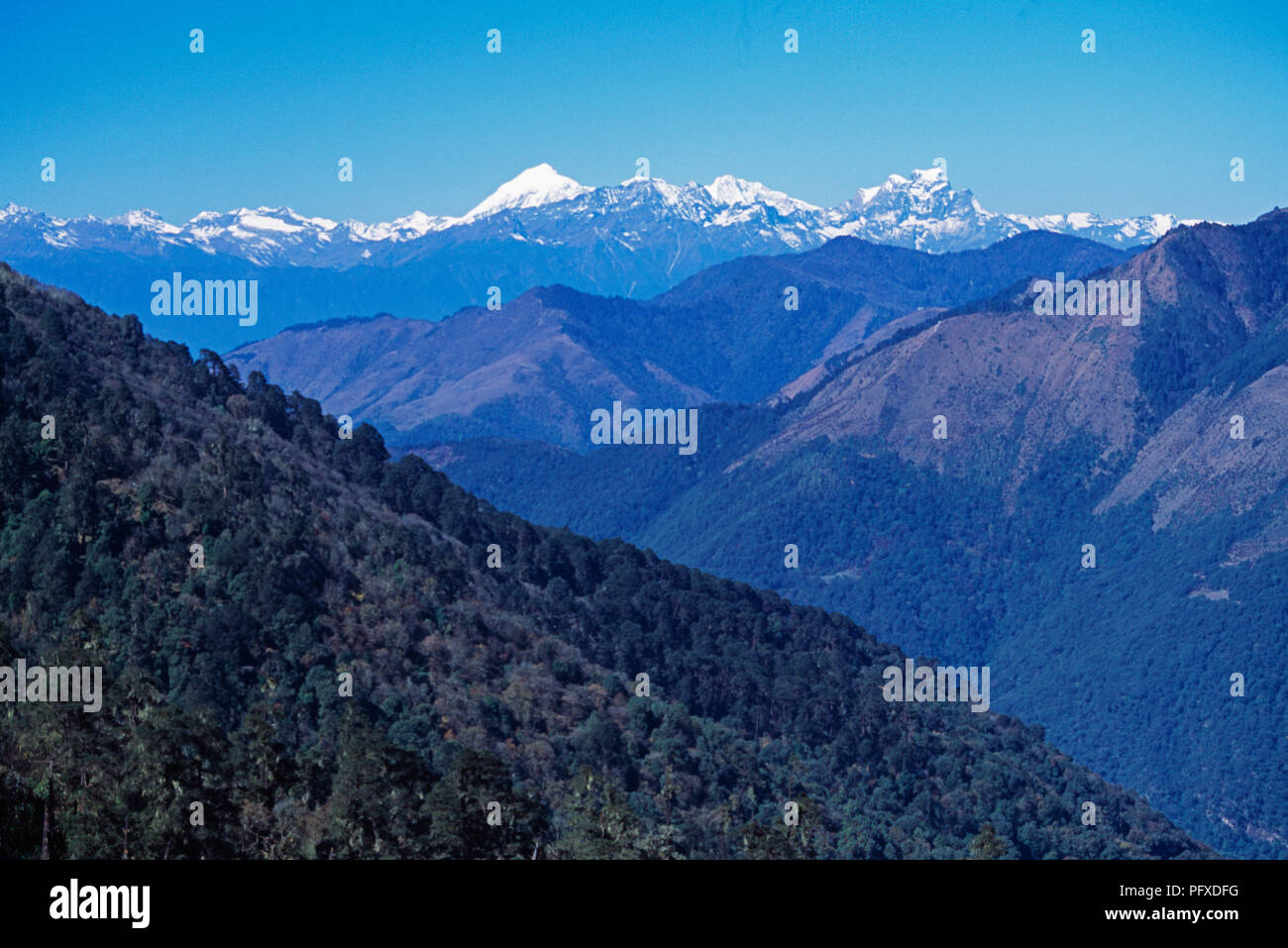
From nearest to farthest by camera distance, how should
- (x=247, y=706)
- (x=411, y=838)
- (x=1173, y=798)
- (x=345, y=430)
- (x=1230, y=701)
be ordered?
(x=411, y=838)
(x=247, y=706)
(x=345, y=430)
(x=1173, y=798)
(x=1230, y=701)

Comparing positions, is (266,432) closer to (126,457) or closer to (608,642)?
(126,457)

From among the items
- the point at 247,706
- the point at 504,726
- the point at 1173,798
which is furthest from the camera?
the point at 1173,798

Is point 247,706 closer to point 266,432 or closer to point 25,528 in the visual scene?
point 25,528

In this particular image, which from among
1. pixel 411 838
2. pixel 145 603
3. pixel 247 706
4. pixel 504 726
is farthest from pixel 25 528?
pixel 411 838

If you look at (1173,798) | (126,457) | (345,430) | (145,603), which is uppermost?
(345,430)

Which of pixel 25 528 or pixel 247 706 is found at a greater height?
pixel 25 528
